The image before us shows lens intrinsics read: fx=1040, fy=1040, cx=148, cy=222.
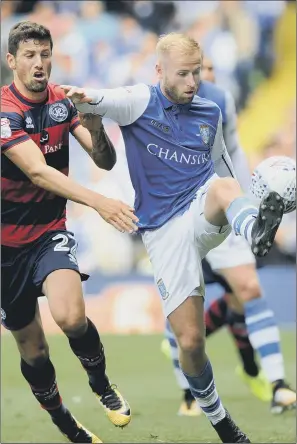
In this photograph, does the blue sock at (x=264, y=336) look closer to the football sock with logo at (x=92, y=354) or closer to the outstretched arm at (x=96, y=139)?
the football sock with logo at (x=92, y=354)

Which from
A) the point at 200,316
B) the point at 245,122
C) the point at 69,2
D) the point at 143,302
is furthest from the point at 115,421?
the point at 69,2

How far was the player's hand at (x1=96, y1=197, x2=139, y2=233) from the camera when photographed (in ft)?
17.1

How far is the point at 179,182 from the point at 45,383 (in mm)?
1522

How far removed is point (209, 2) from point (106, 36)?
177 cm

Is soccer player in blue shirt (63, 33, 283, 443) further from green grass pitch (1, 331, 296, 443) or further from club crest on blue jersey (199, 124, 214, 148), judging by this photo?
green grass pitch (1, 331, 296, 443)

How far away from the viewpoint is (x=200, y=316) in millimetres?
5973

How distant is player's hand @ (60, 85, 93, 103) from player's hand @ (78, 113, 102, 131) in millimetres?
248

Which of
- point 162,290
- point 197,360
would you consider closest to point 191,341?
point 197,360

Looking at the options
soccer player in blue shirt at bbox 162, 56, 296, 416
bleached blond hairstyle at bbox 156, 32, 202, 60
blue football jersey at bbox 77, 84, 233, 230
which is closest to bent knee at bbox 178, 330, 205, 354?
blue football jersey at bbox 77, 84, 233, 230

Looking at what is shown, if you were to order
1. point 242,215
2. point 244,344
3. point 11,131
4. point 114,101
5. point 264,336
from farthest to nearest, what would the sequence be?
point 244,344 → point 264,336 → point 11,131 → point 114,101 → point 242,215

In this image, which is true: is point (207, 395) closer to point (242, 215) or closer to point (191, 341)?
point (191, 341)

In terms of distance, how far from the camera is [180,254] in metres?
5.94

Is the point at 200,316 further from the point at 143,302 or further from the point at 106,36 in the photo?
the point at 106,36

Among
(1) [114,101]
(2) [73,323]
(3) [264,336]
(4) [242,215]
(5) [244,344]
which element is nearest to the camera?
(4) [242,215]
